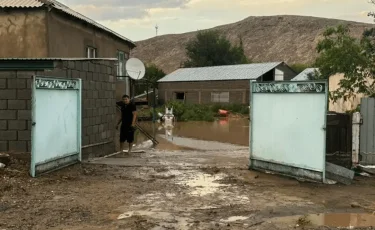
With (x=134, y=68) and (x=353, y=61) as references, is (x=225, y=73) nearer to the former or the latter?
(x=134, y=68)

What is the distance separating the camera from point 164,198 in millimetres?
6629

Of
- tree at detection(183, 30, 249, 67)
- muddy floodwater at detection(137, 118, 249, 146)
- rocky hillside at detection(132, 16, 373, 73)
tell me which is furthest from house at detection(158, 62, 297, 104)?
rocky hillside at detection(132, 16, 373, 73)

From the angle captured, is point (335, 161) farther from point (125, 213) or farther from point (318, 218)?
point (125, 213)

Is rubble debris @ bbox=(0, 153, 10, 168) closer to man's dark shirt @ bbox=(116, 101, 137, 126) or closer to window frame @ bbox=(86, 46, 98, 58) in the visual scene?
man's dark shirt @ bbox=(116, 101, 137, 126)

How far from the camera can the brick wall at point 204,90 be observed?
43.7 m

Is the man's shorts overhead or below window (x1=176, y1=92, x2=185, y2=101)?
below

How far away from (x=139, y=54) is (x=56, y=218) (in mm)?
123982

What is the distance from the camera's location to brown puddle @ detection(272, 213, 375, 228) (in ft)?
18.0

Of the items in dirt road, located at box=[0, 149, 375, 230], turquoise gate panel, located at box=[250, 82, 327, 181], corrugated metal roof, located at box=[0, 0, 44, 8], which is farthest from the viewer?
corrugated metal roof, located at box=[0, 0, 44, 8]

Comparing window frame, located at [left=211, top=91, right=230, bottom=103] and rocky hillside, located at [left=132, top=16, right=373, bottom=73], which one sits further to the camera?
rocky hillside, located at [left=132, top=16, right=373, bottom=73]

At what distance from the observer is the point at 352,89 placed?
1218 centimetres

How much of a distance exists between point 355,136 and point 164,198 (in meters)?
4.00

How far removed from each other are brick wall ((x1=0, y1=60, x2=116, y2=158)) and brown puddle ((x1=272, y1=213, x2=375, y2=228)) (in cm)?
561

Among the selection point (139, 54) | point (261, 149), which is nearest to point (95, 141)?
point (261, 149)
